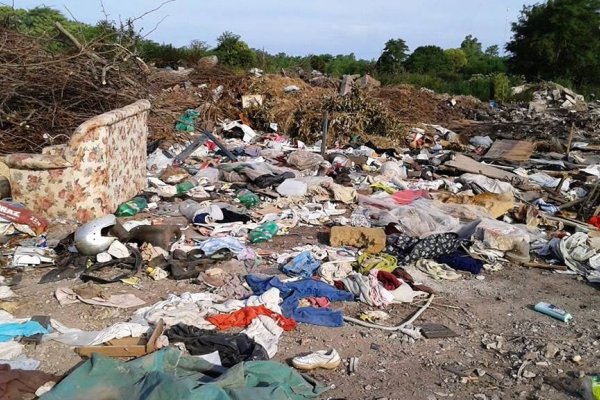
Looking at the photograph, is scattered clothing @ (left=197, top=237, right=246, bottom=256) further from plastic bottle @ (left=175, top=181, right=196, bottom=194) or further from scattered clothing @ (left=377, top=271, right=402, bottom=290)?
plastic bottle @ (left=175, top=181, right=196, bottom=194)

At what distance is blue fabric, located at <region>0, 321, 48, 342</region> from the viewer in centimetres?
389

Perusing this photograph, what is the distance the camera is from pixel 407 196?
8023 millimetres

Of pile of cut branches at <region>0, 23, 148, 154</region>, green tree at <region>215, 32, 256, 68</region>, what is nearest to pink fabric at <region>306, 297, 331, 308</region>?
pile of cut branches at <region>0, 23, 148, 154</region>

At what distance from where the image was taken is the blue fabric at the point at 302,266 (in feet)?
17.6

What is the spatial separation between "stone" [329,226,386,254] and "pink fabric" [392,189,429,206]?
5.13 ft

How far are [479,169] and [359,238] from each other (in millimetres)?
4770

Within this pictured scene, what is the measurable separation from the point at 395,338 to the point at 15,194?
4332mm

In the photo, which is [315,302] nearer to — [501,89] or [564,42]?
[501,89]

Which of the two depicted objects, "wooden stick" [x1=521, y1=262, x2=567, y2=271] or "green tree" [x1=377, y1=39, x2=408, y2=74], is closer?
"wooden stick" [x1=521, y1=262, x2=567, y2=271]

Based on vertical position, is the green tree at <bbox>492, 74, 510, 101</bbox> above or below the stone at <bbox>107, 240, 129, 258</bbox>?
above

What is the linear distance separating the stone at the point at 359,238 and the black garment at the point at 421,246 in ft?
0.45

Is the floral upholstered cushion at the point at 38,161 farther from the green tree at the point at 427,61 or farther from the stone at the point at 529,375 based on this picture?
the green tree at the point at 427,61

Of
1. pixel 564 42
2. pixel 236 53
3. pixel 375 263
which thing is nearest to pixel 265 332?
pixel 375 263

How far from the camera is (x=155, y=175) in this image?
9.04m
